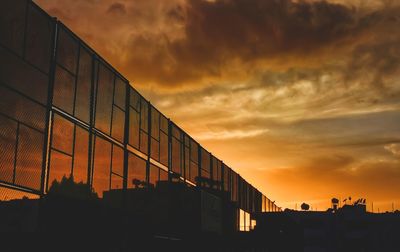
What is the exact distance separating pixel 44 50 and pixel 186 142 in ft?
71.5

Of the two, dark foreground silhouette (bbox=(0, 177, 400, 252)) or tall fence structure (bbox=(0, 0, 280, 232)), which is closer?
tall fence structure (bbox=(0, 0, 280, 232))

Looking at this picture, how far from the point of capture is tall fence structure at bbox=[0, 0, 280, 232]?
17266 millimetres

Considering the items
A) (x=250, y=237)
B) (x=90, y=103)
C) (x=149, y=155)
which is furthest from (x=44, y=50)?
(x=250, y=237)

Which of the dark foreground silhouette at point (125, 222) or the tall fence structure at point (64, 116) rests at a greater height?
the tall fence structure at point (64, 116)

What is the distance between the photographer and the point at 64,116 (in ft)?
69.1

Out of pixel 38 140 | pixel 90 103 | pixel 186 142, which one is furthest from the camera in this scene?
pixel 186 142

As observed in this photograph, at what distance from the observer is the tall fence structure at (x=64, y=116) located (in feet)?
56.6

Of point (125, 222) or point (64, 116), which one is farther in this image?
point (125, 222)

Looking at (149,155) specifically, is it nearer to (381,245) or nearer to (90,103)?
A: (90,103)

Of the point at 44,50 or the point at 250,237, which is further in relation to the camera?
the point at 250,237

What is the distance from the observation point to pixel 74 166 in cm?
2175

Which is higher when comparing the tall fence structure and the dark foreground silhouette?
the tall fence structure

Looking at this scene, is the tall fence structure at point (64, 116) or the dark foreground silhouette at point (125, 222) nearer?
the tall fence structure at point (64, 116)

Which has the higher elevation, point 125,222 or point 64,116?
point 64,116
